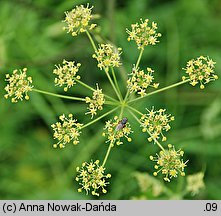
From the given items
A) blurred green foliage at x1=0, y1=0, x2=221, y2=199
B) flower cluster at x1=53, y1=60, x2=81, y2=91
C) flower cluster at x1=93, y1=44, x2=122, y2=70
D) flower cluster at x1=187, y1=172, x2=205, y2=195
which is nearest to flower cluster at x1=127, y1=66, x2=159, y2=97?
flower cluster at x1=93, y1=44, x2=122, y2=70

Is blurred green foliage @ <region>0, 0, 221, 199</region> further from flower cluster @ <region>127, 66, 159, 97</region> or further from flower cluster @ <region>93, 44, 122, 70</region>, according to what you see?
flower cluster @ <region>127, 66, 159, 97</region>

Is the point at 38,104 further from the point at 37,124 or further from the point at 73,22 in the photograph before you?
the point at 73,22

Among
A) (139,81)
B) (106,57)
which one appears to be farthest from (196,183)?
(106,57)

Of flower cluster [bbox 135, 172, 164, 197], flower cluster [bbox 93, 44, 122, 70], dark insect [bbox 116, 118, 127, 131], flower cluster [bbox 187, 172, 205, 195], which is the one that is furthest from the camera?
flower cluster [bbox 135, 172, 164, 197]

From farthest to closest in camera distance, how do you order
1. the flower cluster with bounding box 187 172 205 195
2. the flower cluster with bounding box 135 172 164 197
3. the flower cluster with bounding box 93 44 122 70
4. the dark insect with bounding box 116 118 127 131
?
1. the flower cluster with bounding box 135 172 164 197
2. the flower cluster with bounding box 187 172 205 195
3. the flower cluster with bounding box 93 44 122 70
4. the dark insect with bounding box 116 118 127 131

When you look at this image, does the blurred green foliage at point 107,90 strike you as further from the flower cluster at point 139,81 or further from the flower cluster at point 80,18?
the flower cluster at point 139,81

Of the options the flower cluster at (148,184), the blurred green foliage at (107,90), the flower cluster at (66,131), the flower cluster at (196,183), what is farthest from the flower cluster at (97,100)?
the blurred green foliage at (107,90)

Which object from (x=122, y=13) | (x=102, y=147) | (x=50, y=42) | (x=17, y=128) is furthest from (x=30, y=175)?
(x=122, y=13)

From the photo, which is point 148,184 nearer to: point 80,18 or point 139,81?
point 139,81
